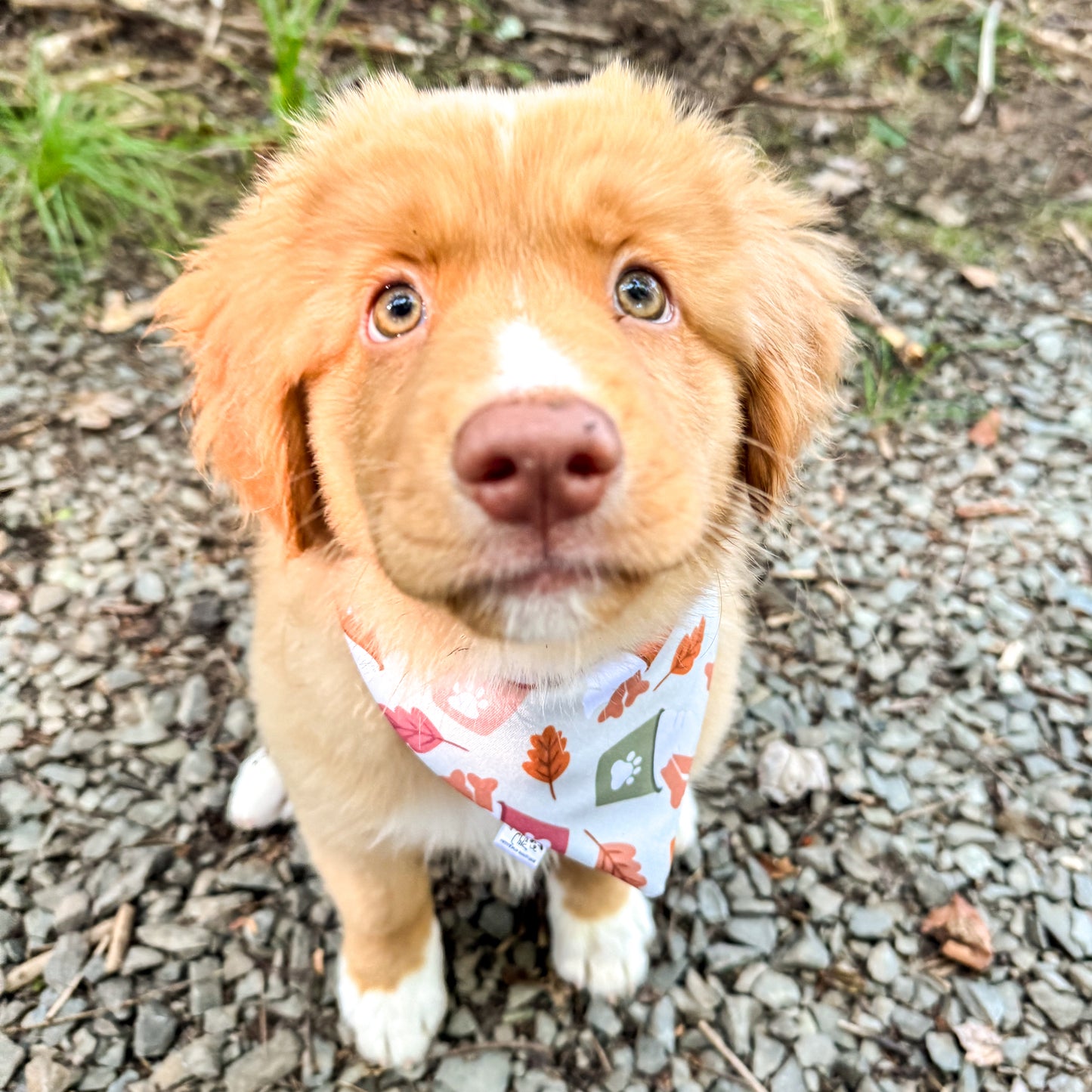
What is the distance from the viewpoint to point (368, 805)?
187 centimetres

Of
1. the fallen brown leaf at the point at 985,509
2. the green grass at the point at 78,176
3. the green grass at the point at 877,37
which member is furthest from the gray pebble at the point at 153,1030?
the green grass at the point at 877,37

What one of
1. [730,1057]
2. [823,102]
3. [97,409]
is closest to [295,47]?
[97,409]

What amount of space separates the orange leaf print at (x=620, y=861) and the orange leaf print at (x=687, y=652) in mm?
379

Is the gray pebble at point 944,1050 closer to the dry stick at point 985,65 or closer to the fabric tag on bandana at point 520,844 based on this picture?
the fabric tag on bandana at point 520,844

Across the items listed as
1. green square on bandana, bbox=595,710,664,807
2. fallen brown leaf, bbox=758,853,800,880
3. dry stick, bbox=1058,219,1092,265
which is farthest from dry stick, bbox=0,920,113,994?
dry stick, bbox=1058,219,1092,265

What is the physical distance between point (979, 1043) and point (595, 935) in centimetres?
100

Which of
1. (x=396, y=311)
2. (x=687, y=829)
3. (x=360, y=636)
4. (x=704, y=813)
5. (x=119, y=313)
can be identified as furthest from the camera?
(x=119, y=313)

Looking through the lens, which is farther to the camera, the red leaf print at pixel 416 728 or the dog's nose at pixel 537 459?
the red leaf print at pixel 416 728

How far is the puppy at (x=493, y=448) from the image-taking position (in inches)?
49.0

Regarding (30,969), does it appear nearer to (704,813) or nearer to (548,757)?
(548,757)

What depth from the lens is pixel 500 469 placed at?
115 centimetres

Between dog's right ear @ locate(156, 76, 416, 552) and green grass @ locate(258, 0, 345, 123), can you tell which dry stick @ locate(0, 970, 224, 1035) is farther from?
green grass @ locate(258, 0, 345, 123)

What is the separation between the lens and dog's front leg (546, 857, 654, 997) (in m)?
2.31

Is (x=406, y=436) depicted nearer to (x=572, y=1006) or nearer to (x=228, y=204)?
(x=572, y=1006)
